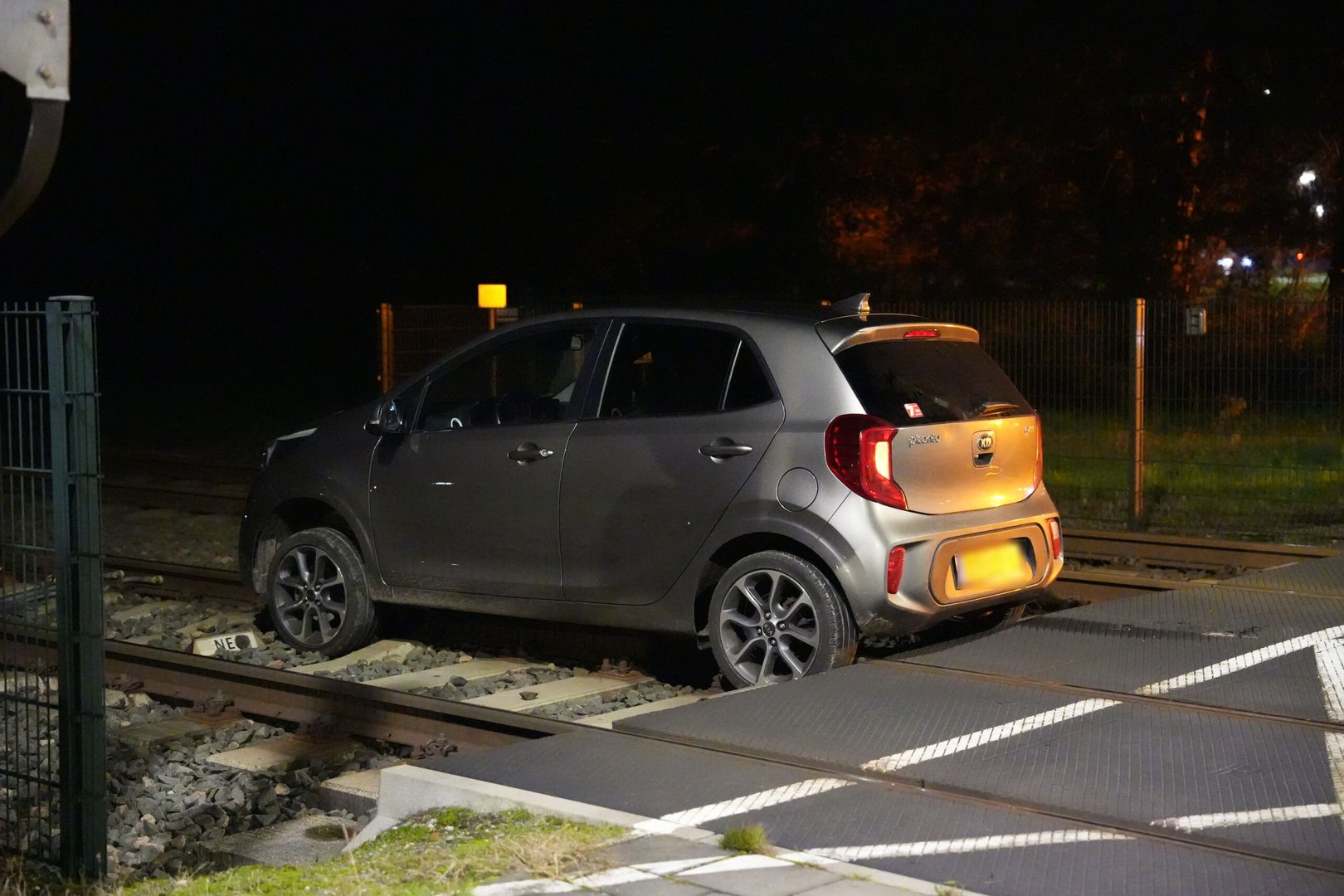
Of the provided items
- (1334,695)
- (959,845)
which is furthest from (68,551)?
(1334,695)

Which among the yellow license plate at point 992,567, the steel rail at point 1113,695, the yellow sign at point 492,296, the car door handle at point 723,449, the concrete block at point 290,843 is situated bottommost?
the concrete block at point 290,843

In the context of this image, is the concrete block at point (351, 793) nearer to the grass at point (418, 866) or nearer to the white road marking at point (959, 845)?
the grass at point (418, 866)

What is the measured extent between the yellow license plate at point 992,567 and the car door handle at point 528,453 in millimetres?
2076

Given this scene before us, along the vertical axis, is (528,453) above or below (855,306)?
below

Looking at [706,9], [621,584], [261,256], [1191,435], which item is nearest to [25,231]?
[261,256]

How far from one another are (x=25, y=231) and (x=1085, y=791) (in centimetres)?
5242

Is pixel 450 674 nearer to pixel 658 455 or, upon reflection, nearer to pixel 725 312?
pixel 658 455

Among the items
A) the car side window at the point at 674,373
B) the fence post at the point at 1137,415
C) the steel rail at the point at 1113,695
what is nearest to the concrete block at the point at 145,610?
the car side window at the point at 674,373

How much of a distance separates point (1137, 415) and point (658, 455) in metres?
7.18

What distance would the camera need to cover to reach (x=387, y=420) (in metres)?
8.94

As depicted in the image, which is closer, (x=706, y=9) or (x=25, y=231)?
(x=706, y=9)

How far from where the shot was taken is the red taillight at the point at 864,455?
296 inches

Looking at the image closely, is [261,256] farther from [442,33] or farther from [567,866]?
[567,866]

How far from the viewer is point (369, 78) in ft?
139
